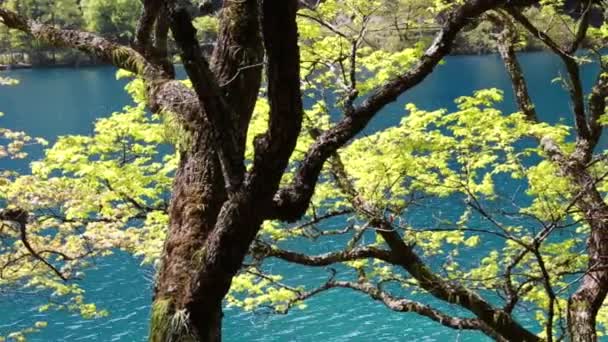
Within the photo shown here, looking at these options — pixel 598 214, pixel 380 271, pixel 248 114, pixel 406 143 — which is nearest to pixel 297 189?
pixel 248 114

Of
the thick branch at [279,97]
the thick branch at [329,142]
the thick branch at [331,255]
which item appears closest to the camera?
the thick branch at [279,97]

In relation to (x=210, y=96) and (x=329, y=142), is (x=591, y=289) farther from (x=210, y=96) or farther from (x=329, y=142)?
(x=210, y=96)

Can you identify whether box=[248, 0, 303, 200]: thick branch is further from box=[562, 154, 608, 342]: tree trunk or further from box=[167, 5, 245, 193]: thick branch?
box=[562, 154, 608, 342]: tree trunk

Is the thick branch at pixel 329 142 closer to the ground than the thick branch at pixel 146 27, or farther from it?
closer to the ground

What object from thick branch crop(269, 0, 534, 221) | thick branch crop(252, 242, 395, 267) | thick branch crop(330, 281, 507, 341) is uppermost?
thick branch crop(269, 0, 534, 221)

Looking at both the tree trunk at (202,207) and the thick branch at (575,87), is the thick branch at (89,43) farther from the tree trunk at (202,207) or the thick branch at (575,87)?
the thick branch at (575,87)

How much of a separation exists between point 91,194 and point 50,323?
1140 cm

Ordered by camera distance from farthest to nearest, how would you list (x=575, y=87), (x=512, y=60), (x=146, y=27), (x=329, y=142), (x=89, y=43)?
(x=512, y=60) → (x=575, y=87) → (x=146, y=27) → (x=89, y=43) → (x=329, y=142)

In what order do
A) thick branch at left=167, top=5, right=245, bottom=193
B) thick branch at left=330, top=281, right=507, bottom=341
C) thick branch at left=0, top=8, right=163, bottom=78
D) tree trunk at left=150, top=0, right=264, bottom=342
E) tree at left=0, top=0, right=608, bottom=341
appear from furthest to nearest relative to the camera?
thick branch at left=330, top=281, right=507, bottom=341
thick branch at left=0, top=8, right=163, bottom=78
tree trunk at left=150, top=0, right=264, bottom=342
tree at left=0, top=0, right=608, bottom=341
thick branch at left=167, top=5, right=245, bottom=193

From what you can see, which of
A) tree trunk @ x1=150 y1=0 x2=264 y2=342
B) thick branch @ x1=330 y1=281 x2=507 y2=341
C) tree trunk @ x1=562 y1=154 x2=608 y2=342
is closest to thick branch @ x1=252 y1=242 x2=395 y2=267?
thick branch @ x1=330 y1=281 x2=507 y2=341

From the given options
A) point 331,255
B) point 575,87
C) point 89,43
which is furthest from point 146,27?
point 575,87

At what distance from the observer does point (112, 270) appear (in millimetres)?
20359

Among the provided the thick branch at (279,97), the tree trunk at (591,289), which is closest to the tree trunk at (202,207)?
the thick branch at (279,97)

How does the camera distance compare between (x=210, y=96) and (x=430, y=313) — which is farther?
(x=430, y=313)
